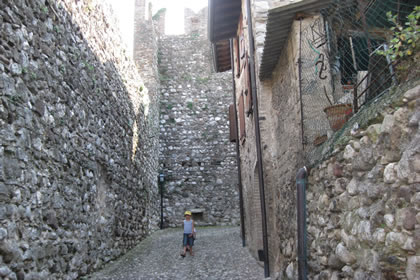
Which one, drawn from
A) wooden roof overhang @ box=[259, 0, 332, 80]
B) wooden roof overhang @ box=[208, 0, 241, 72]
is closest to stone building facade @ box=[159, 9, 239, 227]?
wooden roof overhang @ box=[208, 0, 241, 72]

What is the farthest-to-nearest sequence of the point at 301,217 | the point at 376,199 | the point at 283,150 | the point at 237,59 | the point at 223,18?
the point at 237,59, the point at 223,18, the point at 283,150, the point at 301,217, the point at 376,199

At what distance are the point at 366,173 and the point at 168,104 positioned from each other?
1298 cm

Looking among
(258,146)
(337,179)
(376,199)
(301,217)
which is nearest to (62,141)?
(258,146)

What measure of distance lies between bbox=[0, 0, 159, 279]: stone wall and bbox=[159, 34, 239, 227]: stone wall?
555 cm

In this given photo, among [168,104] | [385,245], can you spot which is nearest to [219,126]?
[168,104]

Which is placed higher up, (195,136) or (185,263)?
(195,136)

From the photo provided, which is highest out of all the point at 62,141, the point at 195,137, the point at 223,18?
the point at 223,18

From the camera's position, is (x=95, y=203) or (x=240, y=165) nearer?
(x=95, y=203)

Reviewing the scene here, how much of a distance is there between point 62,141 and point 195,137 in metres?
9.98

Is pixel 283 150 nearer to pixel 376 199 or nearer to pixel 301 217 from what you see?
pixel 301 217

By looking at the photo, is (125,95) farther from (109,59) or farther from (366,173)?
(366,173)

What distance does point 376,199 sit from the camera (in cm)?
246

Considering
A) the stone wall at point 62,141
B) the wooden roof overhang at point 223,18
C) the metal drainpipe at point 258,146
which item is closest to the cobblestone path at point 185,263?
the stone wall at point 62,141

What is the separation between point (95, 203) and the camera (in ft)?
20.5
